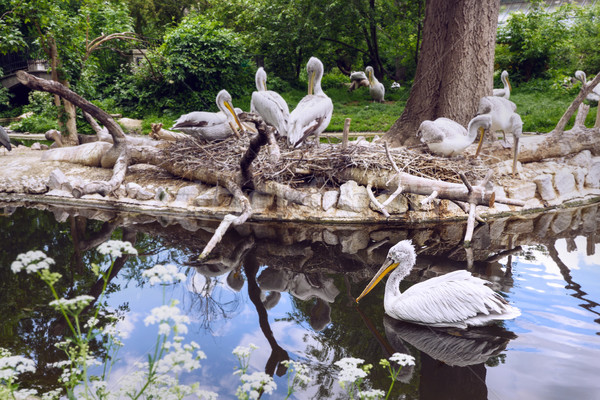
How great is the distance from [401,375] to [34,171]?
721 centimetres

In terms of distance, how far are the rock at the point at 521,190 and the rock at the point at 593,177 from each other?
4.57ft

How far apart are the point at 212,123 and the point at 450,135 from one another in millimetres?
3514

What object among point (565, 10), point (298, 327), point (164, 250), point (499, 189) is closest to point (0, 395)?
point (298, 327)

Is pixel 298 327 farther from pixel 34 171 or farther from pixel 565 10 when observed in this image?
pixel 565 10

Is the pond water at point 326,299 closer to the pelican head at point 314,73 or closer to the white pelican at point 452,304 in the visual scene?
the white pelican at point 452,304

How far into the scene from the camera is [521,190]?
6953 mm

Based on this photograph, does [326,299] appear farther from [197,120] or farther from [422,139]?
[197,120]

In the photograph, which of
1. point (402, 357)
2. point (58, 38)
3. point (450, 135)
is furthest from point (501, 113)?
point (58, 38)

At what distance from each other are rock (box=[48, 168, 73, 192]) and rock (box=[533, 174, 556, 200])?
23.6 feet

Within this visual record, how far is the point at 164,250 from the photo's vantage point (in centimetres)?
527

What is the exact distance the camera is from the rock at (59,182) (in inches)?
290

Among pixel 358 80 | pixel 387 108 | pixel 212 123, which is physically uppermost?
pixel 358 80

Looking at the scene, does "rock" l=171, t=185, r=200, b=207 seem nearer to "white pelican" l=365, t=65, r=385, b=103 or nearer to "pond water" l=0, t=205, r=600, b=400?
"pond water" l=0, t=205, r=600, b=400

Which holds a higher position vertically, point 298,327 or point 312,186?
point 312,186
